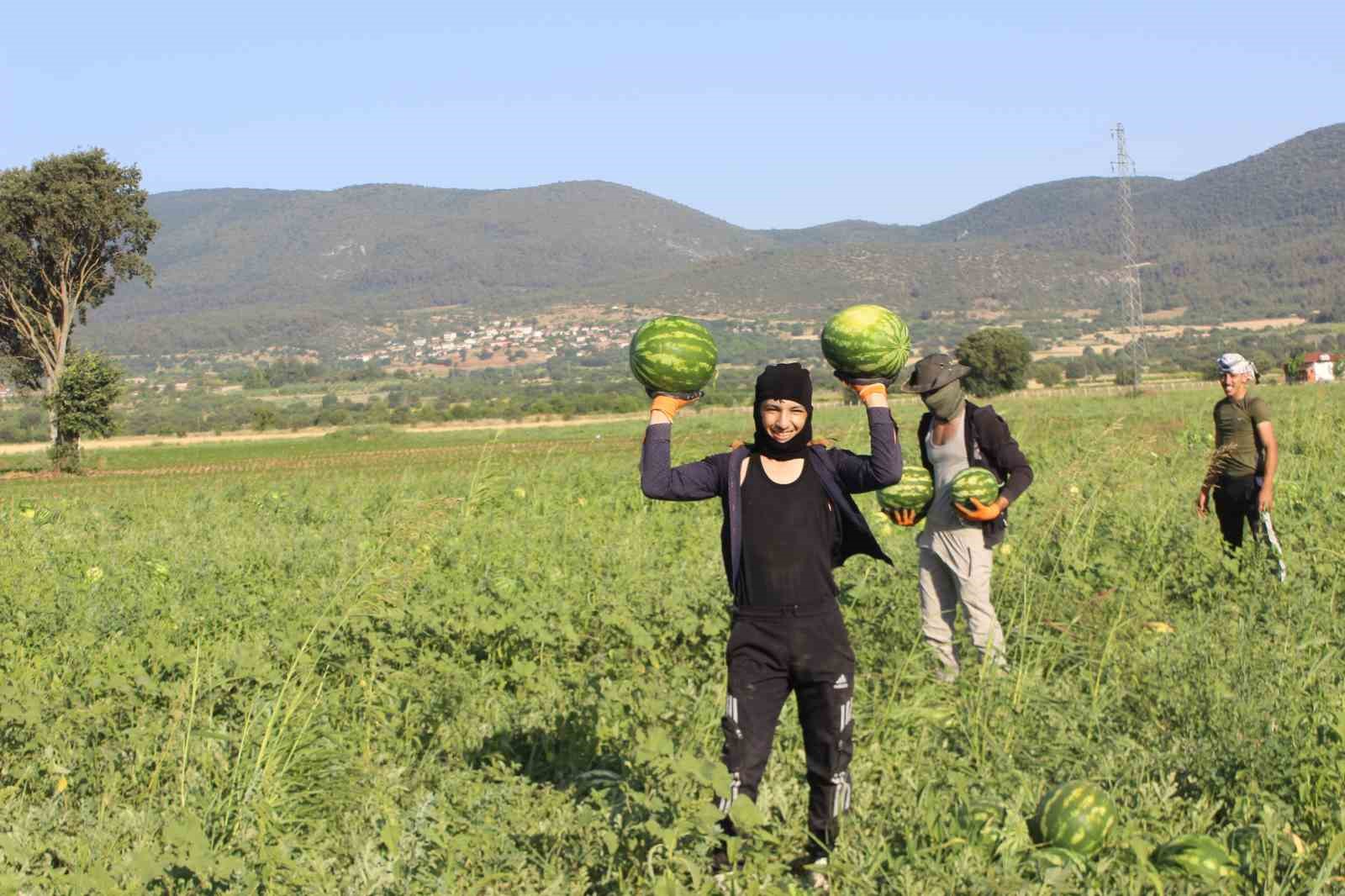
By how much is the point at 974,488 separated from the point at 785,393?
2.56m

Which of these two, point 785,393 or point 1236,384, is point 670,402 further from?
point 1236,384

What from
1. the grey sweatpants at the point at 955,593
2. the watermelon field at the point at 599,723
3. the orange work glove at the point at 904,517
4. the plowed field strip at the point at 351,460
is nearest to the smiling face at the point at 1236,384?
the watermelon field at the point at 599,723

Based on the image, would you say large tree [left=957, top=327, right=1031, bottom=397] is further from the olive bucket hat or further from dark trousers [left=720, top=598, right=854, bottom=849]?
dark trousers [left=720, top=598, right=854, bottom=849]

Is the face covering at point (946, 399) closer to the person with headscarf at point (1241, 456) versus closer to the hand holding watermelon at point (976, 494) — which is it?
the hand holding watermelon at point (976, 494)

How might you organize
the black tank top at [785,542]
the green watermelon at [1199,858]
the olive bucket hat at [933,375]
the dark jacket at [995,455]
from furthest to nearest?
the dark jacket at [995,455] → the olive bucket hat at [933,375] → the black tank top at [785,542] → the green watermelon at [1199,858]

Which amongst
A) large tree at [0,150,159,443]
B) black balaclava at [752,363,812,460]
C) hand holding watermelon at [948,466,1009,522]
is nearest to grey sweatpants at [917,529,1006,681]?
hand holding watermelon at [948,466,1009,522]

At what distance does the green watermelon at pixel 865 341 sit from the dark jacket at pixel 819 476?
0.62 ft

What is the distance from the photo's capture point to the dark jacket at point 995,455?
23.4 ft

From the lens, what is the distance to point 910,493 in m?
7.11

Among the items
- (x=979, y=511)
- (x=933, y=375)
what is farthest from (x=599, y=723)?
(x=933, y=375)

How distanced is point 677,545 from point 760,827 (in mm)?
7283

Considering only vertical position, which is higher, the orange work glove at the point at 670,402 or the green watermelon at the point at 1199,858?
the orange work glove at the point at 670,402

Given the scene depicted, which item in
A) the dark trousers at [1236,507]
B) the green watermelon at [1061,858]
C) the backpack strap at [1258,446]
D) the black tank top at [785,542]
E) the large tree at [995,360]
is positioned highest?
the black tank top at [785,542]

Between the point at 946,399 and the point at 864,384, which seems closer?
the point at 864,384
